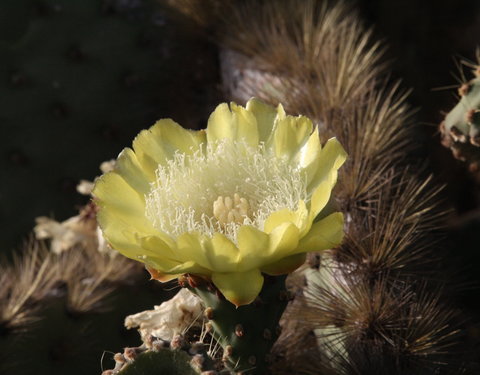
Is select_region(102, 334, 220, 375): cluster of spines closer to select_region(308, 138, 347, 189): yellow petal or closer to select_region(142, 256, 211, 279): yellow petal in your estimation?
select_region(142, 256, 211, 279): yellow petal

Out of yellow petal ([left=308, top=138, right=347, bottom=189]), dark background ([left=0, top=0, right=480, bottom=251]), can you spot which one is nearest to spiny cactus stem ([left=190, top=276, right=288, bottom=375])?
yellow petal ([left=308, top=138, right=347, bottom=189])

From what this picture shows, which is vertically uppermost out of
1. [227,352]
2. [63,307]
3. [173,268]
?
[173,268]

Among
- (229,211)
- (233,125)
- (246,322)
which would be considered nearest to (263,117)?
(233,125)

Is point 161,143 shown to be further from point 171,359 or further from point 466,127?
point 466,127

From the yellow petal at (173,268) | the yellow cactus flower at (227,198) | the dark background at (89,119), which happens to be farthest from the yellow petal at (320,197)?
the dark background at (89,119)

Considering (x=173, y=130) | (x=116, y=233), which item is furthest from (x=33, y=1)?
(x=116, y=233)
